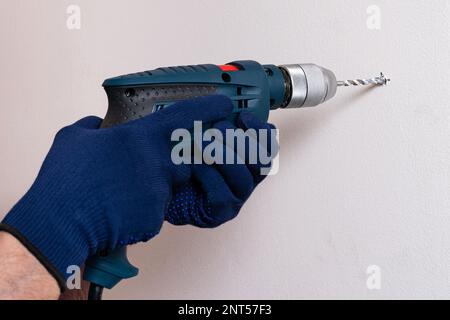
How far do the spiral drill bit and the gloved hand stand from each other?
127 millimetres

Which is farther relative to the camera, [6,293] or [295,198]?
[295,198]

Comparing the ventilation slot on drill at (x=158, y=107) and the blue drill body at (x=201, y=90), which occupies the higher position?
the blue drill body at (x=201, y=90)

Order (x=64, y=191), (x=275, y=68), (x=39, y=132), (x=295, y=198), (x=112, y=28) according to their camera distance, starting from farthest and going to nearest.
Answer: (x=39, y=132)
(x=112, y=28)
(x=295, y=198)
(x=275, y=68)
(x=64, y=191)

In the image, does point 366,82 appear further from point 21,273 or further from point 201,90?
point 21,273

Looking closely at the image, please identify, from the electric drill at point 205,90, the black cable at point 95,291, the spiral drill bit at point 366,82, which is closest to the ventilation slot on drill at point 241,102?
the electric drill at point 205,90

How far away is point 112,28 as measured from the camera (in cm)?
89

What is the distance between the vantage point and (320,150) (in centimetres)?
65

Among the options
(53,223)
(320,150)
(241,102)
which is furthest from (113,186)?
(320,150)

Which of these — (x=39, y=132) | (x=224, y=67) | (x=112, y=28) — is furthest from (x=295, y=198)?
(x=39, y=132)

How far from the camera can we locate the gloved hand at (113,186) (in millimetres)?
465

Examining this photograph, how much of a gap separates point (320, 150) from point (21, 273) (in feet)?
1.19

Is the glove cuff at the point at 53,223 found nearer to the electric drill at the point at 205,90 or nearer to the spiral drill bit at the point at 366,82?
the electric drill at the point at 205,90
